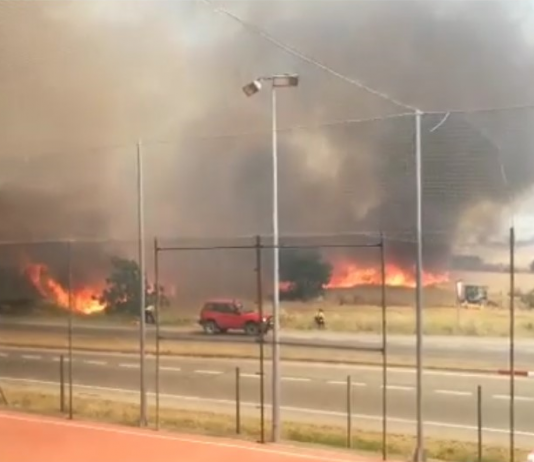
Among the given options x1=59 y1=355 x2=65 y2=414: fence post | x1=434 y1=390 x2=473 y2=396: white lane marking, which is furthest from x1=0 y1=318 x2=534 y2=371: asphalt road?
x1=59 y1=355 x2=65 y2=414: fence post

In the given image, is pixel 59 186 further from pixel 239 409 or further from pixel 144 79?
pixel 239 409

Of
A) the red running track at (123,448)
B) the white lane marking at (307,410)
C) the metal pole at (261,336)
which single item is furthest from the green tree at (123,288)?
the metal pole at (261,336)

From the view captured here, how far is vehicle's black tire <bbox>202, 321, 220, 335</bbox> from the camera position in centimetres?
524

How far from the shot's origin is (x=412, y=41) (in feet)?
16.1

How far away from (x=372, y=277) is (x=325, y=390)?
0.68 m

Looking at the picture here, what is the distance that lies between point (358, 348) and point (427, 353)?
1.21 feet

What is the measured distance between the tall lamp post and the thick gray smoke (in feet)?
0.16

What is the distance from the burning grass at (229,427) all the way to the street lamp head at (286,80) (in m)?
1.82

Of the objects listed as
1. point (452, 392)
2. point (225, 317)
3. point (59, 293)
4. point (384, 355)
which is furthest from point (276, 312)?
point (59, 293)

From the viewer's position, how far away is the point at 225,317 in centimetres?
525

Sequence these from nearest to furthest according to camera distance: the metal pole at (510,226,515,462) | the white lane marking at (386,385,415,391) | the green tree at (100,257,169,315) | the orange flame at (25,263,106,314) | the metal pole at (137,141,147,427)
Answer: the metal pole at (510,226,515,462) → the white lane marking at (386,385,415,391) → the metal pole at (137,141,147,427) → the green tree at (100,257,169,315) → the orange flame at (25,263,106,314)

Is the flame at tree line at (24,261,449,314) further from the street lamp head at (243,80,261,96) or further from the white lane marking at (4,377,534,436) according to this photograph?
the street lamp head at (243,80,261,96)

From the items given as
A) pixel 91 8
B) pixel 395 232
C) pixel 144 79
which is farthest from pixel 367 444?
pixel 91 8

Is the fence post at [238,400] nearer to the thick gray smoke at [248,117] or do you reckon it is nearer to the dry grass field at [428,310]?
the dry grass field at [428,310]
